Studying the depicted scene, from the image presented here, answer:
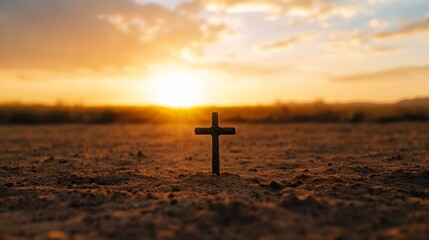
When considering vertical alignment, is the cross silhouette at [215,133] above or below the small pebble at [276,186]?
above

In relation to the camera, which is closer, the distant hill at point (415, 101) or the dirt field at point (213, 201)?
the dirt field at point (213, 201)

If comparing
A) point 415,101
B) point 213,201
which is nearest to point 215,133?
point 213,201

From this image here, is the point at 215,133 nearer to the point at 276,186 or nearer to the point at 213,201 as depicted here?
the point at 276,186

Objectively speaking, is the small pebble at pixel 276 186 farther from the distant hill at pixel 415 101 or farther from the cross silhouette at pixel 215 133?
the distant hill at pixel 415 101

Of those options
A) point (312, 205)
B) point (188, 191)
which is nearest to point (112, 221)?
point (188, 191)

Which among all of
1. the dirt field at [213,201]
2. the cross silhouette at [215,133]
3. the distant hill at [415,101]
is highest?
the distant hill at [415,101]

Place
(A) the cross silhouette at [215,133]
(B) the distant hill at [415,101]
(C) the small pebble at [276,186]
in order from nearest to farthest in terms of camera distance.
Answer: (C) the small pebble at [276,186] → (A) the cross silhouette at [215,133] → (B) the distant hill at [415,101]

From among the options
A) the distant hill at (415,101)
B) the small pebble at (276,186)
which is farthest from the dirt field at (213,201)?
the distant hill at (415,101)

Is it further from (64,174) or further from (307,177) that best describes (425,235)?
(64,174)

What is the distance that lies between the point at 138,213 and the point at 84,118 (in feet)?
101

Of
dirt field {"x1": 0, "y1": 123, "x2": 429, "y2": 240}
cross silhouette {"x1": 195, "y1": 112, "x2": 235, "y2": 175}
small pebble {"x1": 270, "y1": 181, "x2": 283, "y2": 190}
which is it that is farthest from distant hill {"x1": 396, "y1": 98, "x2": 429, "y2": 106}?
small pebble {"x1": 270, "y1": 181, "x2": 283, "y2": 190}

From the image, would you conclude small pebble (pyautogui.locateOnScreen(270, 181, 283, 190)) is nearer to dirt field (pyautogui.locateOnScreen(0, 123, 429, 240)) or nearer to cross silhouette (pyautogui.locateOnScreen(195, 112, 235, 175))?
dirt field (pyautogui.locateOnScreen(0, 123, 429, 240))

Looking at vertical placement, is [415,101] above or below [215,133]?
above

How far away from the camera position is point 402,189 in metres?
6.77
